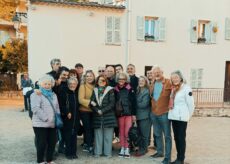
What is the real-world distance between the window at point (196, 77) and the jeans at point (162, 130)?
11.1 metres

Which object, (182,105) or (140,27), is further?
(140,27)

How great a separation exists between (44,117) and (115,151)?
2173 mm

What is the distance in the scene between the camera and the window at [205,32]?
16969mm

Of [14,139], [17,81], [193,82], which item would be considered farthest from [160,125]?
[17,81]

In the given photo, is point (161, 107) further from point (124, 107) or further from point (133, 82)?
point (133, 82)

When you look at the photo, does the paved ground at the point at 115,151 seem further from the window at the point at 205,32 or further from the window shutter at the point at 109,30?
the window at the point at 205,32

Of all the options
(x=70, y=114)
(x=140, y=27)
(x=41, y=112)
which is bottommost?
(x=70, y=114)

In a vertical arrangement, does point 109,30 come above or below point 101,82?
above

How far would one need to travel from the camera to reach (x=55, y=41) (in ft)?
47.0

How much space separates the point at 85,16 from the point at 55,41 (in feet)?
6.39

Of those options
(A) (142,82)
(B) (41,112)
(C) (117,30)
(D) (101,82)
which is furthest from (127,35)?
(B) (41,112)

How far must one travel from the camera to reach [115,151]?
692 cm

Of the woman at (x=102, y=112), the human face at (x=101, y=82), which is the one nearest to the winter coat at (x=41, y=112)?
the woman at (x=102, y=112)

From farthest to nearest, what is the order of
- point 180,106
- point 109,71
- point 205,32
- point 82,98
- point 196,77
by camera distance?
point 205,32
point 196,77
point 109,71
point 82,98
point 180,106
